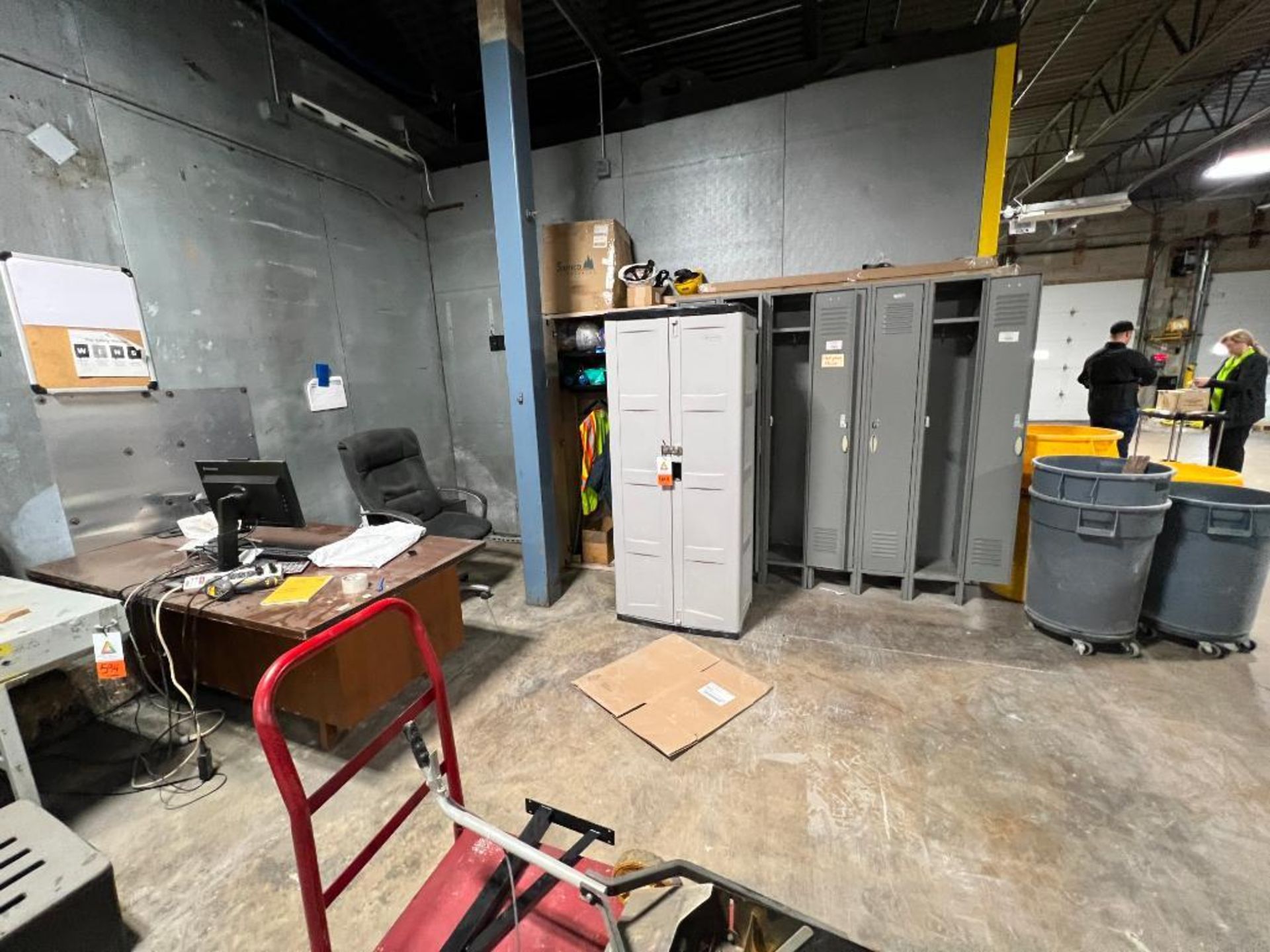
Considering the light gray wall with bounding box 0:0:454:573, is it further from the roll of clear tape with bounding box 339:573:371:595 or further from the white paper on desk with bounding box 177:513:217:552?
the roll of clear tape with bounding box 339:573:371:595

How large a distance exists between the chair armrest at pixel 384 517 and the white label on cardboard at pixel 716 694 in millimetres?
1690

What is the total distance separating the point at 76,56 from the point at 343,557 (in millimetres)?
Result: 2477

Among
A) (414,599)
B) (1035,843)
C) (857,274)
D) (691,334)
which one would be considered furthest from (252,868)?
(857,274)

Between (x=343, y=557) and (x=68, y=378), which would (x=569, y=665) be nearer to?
(x=343, y=557)

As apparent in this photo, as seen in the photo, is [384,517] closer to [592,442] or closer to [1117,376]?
[592,442]

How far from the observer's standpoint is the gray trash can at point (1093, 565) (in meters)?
2.26

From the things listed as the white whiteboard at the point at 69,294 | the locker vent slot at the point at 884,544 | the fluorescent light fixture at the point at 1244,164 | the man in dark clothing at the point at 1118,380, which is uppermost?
the fluorescent light fixture at the point at 1244,164

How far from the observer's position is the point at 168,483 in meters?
2.48

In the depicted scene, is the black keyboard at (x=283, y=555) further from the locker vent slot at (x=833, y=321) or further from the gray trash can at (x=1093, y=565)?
the gray trash can at (x=1093, y=565)

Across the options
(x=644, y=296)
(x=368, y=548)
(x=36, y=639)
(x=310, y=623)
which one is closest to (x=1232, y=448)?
(x=644, y=296)

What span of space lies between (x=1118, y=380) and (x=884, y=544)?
329 cm

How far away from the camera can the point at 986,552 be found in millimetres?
2898

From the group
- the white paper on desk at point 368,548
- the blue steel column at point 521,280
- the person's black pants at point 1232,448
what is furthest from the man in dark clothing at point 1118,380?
the white paper on desk at point 368,548

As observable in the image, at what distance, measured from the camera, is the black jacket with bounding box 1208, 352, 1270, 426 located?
4.18m
